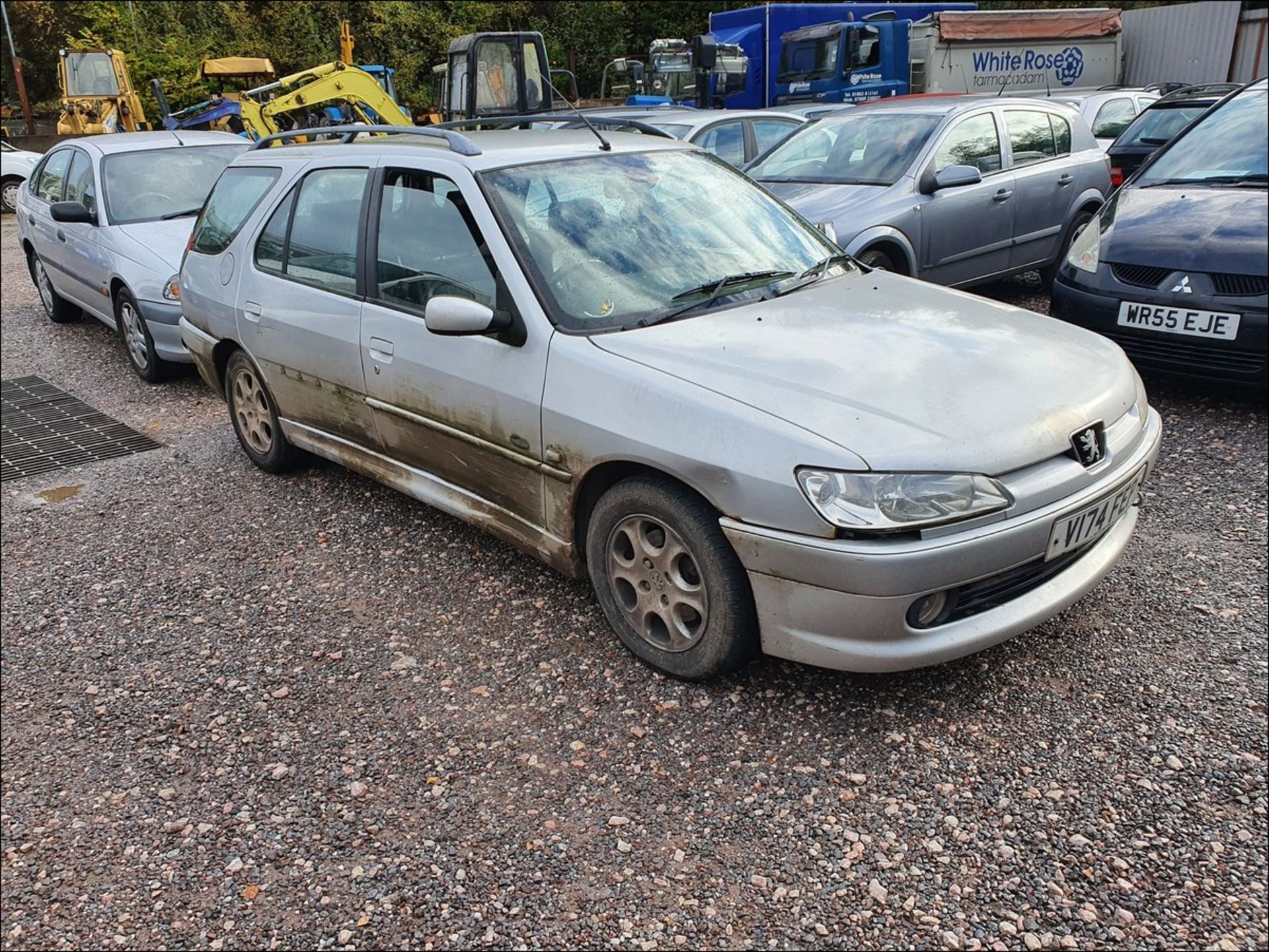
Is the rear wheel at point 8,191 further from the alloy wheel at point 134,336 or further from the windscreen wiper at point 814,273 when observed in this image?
the windscreen wiper at point 814,273

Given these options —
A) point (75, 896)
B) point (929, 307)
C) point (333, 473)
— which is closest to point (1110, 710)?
point (929, 307)

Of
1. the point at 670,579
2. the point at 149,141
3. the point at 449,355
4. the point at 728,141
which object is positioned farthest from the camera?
the point at 728,141

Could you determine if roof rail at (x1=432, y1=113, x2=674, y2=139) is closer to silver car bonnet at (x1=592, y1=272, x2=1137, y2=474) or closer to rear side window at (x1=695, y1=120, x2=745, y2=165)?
silver car bonnet at (x1=592, y1=272, x2=1137, y2=474)

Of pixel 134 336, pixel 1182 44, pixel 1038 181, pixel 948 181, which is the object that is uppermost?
pixel 1182 44

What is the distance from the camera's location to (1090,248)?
1.08 meters

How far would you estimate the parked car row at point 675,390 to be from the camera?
2816 millimetres

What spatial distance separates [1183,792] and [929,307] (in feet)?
5.84

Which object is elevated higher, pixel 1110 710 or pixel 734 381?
pixel 734 381

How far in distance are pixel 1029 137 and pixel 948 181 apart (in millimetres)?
1722

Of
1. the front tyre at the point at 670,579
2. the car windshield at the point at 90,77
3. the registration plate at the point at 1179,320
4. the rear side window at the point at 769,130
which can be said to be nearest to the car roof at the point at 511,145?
the front tyre at the point at 670,579

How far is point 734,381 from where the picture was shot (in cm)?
304

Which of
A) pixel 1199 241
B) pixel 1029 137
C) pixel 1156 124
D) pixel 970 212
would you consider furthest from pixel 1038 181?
pixel 1199 241

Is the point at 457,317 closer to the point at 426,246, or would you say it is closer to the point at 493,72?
the point at 426,246

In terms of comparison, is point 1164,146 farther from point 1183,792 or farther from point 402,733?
point 402,733
